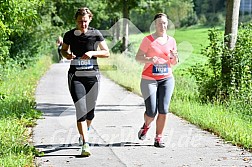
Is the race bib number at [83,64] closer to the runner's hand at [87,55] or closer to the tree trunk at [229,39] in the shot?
the runner's hand at [87,55]

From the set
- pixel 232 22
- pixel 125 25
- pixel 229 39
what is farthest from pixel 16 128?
pixel 125 25

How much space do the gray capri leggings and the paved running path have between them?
64 centimetres

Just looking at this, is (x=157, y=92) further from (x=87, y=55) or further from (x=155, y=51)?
(x=87, y=55)

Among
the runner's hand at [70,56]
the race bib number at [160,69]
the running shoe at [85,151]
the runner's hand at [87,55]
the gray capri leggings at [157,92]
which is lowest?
the running shoe at [85,151]

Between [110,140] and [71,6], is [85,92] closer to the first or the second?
[110,140]

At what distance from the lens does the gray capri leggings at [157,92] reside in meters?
8.02

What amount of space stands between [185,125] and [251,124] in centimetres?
127

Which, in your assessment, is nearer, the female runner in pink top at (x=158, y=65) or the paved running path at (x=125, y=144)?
the paved running path at (x=125, y=144)

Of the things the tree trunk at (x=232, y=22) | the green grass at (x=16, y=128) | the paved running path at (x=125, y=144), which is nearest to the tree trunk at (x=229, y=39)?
the tree trunk at (x=232, y=22)

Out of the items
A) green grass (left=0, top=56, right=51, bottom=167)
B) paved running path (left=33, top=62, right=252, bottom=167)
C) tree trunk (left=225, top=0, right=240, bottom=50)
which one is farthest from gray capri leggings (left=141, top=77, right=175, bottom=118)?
tree trunk (left=225, top=0, right=240, bottom=50)

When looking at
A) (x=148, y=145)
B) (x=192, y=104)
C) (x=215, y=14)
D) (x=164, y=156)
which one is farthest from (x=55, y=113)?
(x=215, y=14)

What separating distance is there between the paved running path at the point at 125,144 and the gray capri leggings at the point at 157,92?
2.09ft

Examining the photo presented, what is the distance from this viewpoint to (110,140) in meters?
8.62

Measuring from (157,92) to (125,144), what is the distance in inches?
39.3
